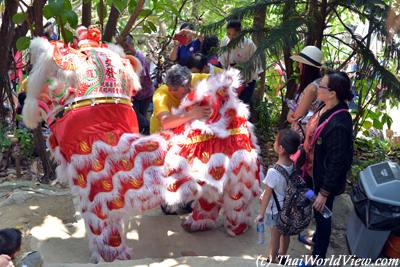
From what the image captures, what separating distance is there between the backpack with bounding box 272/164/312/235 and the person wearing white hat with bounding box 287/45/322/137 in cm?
78

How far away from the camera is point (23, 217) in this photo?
4250 millimetres

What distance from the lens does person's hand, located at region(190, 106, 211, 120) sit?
3738 mm

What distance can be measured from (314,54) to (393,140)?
3.83 metres

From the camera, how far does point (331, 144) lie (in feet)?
10.8

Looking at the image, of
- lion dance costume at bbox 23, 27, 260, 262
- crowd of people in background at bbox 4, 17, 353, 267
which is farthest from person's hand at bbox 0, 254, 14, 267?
lion dance costume at bbox 23, 27, 260, 262

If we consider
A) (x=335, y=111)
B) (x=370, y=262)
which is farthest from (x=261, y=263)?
(x=335, y=111)

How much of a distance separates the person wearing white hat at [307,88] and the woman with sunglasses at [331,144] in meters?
0.52

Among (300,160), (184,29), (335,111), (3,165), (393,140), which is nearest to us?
(335,111)

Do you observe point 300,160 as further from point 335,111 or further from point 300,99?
point 300,99

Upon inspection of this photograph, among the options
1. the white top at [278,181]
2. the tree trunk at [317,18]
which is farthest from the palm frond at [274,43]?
the white top at [278,181]

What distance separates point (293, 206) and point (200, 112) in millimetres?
995

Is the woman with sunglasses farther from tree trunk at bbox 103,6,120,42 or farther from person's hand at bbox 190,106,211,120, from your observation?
tree trunk at bbox 103,6,120,42

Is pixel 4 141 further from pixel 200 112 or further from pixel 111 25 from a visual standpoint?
pixel 200 112

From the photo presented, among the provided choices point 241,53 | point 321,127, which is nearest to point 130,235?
point 321,127
